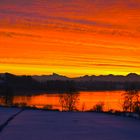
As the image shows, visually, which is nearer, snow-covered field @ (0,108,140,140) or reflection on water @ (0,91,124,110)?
snow-covered field @ (0,108,140,140)

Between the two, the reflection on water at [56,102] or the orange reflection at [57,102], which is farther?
the orange reflection at [57,102]

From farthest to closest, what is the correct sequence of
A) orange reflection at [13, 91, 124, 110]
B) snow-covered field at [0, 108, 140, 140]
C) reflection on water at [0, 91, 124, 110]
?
orange reflection at [13, 91, 124, 110] → reflection on water at [0, 91, 124, 110] → snow-covered field at [0, 108, 140, 140]

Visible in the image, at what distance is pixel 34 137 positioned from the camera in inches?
353

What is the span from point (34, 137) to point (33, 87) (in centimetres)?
10054

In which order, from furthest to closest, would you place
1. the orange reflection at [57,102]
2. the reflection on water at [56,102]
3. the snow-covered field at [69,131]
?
1. the orange reflection at [57,102]
2. the reflection on water at [56,102]
3. the snow-covered field at [69,131]

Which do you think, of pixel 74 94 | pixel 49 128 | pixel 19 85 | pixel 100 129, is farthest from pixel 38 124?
pixel 19 85

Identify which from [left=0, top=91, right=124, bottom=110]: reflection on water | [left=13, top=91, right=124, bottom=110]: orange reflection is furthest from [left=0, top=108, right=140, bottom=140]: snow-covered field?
[left=13, top=91, right=124, bottom=110]: orange reflection

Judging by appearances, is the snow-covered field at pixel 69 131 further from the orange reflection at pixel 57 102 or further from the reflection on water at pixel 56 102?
the orange reflection at pixel 57 102

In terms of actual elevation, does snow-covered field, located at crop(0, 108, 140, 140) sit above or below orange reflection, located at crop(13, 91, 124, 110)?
below

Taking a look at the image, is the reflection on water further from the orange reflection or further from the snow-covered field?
the snow-covered field

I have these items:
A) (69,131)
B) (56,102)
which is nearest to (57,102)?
(56,102)

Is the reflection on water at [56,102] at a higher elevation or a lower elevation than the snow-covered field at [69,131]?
higher

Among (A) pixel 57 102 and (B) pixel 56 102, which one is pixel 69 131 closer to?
(A) pixel 57 102

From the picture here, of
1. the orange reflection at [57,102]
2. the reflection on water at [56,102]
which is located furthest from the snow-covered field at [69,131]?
the orange reflection at [57,102]
